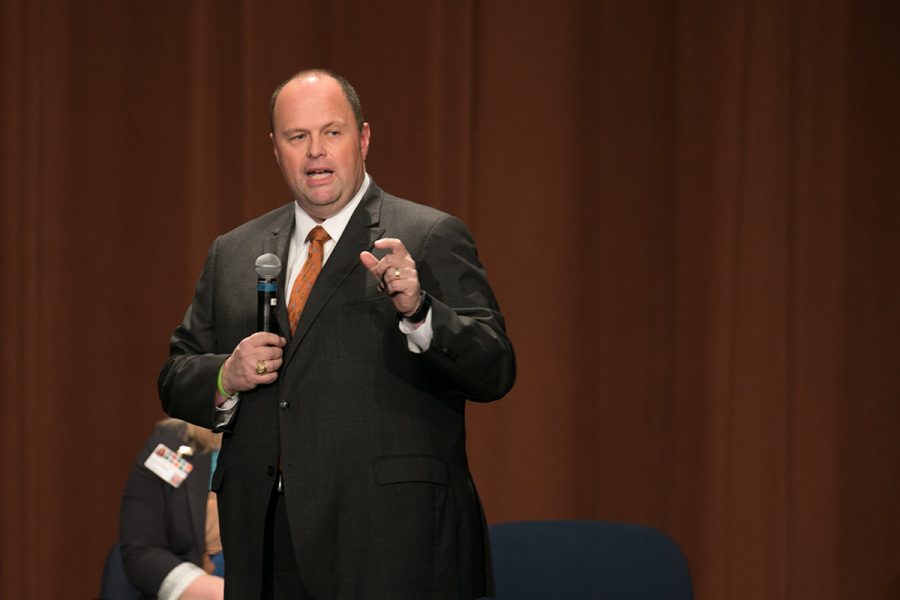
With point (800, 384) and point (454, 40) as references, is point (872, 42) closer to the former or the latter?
point (800, 384)

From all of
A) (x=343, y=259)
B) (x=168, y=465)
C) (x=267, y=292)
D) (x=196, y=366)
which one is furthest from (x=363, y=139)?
(x=168, y=465)

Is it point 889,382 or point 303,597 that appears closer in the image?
point 303,597

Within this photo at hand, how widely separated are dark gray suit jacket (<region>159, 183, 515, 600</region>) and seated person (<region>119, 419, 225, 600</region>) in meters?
1.04

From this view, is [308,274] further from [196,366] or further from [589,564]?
[589,564]

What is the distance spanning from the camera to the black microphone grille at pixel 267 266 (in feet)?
5.97

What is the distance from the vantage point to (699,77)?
403cm

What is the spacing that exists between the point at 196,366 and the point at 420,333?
0.45 metres

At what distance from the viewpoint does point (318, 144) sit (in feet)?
6.48

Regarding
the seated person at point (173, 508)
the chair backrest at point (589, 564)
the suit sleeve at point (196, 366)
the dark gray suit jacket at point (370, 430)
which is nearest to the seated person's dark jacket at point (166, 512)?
the seated person at point (173, 508)

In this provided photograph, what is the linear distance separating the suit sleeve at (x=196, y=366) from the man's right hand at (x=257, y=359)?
11 cm

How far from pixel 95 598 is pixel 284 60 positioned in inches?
79.9

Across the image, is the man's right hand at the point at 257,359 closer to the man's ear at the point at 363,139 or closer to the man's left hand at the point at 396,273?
the man's left hand at the point at 396,273

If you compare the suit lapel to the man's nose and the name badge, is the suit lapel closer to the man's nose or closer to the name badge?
the man's nose

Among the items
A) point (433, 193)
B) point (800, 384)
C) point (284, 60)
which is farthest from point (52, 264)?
point (800, 384)
